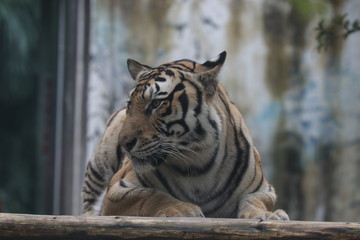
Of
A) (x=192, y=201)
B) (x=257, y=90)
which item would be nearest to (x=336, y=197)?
(x=257, y=90)

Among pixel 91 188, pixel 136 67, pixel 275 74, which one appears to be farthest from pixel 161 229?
pixel 275 74

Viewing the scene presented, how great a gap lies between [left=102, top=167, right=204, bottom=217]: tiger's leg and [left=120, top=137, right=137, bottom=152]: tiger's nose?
0.26 meters

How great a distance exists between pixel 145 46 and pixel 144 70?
3.04 m

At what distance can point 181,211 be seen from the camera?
9.39 ft

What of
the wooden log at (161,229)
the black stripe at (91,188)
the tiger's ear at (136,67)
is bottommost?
the black stripe at (91,188)

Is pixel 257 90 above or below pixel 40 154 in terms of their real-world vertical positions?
above

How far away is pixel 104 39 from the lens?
6414mm

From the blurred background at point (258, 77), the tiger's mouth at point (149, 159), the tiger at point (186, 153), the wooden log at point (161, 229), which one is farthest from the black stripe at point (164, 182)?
the blurred background at point (258, 77)

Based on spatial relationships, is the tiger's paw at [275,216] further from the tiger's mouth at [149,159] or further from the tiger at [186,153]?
the tiger's mouth at [149,159]

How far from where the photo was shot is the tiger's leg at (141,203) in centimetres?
288

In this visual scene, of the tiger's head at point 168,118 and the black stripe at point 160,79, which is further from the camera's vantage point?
the black stripe at point 160,79

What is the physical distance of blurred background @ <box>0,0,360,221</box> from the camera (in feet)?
20.3

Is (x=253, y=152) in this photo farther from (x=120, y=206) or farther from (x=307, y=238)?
(x=307, y=238)

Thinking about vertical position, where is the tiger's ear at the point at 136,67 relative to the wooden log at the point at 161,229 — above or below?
above
